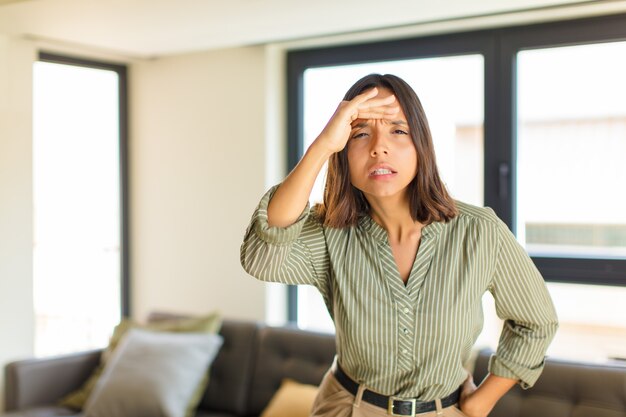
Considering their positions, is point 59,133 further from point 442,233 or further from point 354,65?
point 442,233

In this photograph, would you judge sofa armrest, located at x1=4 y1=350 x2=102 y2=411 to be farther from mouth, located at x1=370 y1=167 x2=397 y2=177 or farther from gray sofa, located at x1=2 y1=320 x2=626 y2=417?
mouth, located at x1=370 y1=167 x2=397 y2=177

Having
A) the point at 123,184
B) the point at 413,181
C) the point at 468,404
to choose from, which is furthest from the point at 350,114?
the point at 123,184

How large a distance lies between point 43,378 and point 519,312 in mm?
2685

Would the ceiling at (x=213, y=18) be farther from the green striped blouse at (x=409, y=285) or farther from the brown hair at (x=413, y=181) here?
the green striped blouse at (x=409, y=285)

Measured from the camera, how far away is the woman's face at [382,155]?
1489mm

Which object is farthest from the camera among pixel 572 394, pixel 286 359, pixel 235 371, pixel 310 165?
pixel 235 371

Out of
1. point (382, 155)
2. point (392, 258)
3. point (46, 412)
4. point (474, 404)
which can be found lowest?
point (46, 412)

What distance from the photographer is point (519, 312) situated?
163 centimetres

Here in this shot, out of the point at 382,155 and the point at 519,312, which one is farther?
the point at 519,312

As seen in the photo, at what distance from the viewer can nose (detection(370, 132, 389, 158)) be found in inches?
58.7

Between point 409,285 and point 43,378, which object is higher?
point 409,285

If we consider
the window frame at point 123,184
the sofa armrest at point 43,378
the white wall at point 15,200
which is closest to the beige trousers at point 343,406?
the sofa armrest at point 43,378

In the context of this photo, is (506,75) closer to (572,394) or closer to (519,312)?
(572,394)

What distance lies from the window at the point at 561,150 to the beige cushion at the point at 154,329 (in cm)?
141
